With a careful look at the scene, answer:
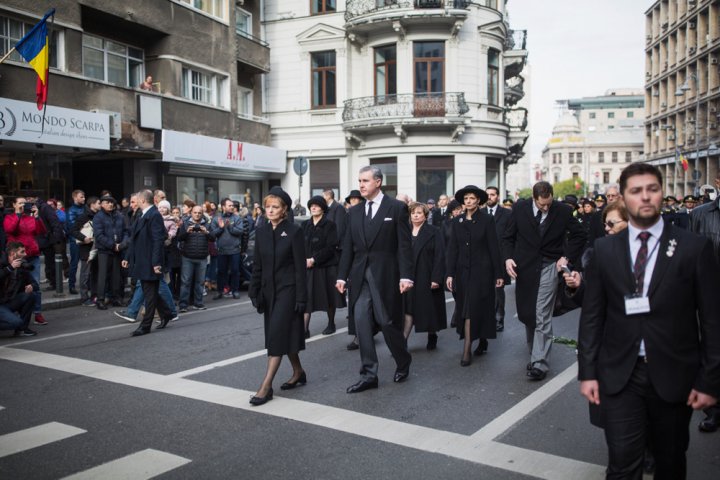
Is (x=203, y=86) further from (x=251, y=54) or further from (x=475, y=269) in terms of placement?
(x=475, y=269)

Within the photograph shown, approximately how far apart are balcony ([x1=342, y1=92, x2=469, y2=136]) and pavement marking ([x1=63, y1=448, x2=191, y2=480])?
2337cm

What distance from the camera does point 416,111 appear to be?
1070 inches

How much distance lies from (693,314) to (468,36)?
26.3m

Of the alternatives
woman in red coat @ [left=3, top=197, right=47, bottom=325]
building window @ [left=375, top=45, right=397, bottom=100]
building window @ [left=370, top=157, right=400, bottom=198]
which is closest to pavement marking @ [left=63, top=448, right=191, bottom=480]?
woman in red coat @ [left=3, top=197, right=47, bottom=325]

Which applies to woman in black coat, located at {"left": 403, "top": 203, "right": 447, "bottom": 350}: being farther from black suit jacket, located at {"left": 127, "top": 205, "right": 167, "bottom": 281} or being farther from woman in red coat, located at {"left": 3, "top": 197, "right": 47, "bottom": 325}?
woman in red coat, located at {"left": 3, "top": 197, "right": 47, "bottom": 325}

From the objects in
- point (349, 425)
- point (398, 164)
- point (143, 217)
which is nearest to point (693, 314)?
point (349, 425)

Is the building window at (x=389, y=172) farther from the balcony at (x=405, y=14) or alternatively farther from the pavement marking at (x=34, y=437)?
the pavement marking at (x=34, y=437)

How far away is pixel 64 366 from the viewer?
7.45m

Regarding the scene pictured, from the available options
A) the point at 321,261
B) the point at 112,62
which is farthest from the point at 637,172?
the point at 112,62

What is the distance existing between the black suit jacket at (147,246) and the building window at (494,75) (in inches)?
874

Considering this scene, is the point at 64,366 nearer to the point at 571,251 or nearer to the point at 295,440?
the point at 295,440

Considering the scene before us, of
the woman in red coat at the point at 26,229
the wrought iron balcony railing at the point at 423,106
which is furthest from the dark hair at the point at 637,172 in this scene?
the wrought iron balcony railing at the point at 423,106

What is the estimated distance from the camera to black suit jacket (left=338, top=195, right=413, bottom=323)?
21.7 feet

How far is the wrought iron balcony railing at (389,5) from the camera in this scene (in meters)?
26.6
